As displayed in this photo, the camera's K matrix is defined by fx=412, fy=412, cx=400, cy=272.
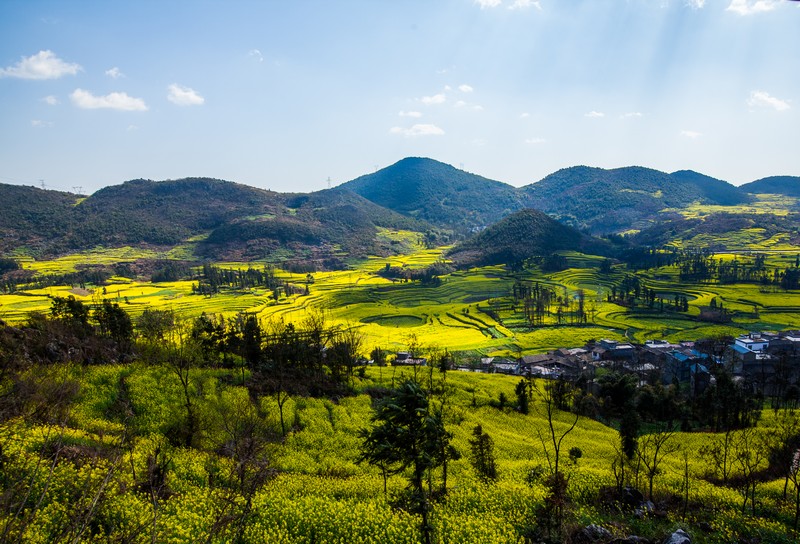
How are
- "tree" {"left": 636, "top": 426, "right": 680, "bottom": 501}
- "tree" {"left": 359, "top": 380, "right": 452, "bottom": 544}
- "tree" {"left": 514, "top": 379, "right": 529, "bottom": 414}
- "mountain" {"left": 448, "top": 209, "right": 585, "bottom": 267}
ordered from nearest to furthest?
"tree" {"left": 359, "top": 380, "right": 452, "bottom": 544}, "tree" {"left": 636, "top": 426, "right": 680, "bottom": 501}, "tree" {"left": 514, "top": 379, "right": 529, "bottom": 414}, "mountain" {"left": 448, "top": 209, "right": 585, "bottom": 267}

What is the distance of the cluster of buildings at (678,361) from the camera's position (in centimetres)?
6131

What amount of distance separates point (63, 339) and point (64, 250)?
7263 inches

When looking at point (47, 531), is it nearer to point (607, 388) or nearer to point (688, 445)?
point (688, 445)

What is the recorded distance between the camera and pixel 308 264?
183 metres

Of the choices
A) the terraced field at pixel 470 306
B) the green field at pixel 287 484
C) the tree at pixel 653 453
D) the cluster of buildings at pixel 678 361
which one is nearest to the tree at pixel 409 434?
the green field at pixel 287 484

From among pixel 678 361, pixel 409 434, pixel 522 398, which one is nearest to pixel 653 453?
pixel 522 398

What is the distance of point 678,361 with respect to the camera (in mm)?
65625

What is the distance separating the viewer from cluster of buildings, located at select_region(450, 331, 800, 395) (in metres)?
61.3

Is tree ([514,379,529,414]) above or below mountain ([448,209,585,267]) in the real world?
below

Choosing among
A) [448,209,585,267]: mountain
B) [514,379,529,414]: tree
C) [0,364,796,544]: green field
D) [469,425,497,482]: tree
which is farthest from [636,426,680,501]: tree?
[448,209,585,267]: mountain

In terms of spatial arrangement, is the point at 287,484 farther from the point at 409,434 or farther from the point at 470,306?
the point at 470,306

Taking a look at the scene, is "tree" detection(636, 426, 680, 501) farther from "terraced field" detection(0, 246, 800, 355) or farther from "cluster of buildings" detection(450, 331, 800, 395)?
"terraced field" detection(0, 246, 800, 355)

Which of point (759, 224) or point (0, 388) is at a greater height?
point (759, 224)

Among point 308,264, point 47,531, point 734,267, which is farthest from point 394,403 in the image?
point 308,264
